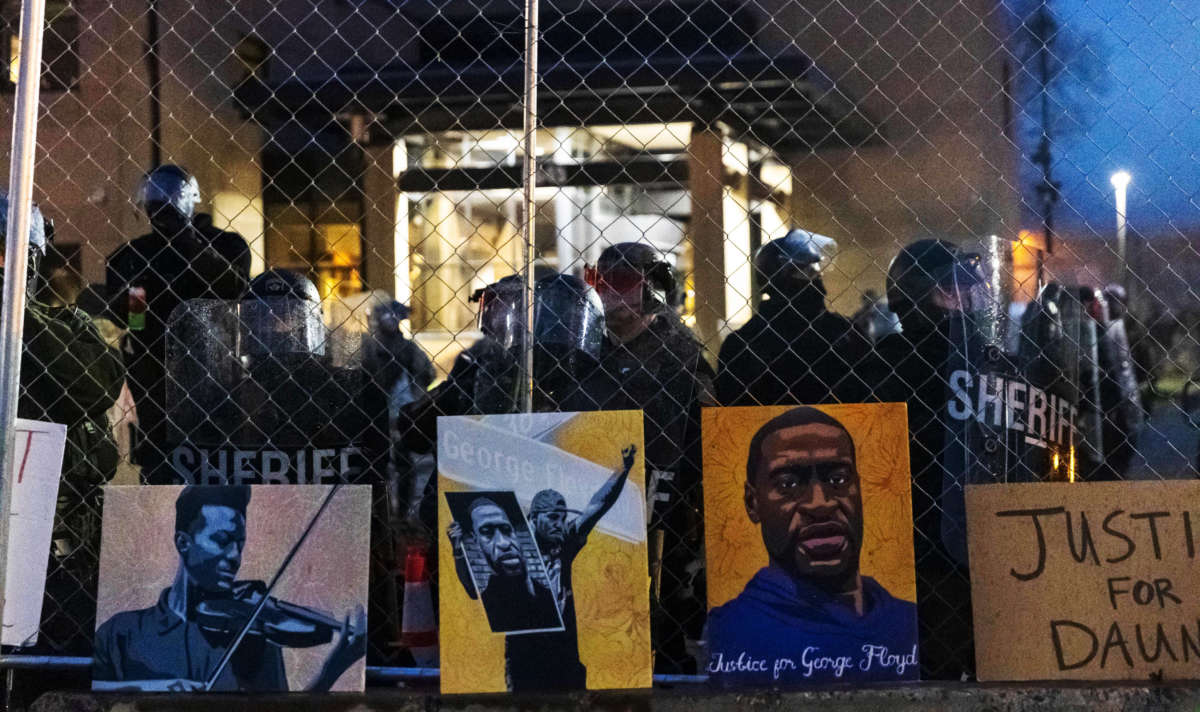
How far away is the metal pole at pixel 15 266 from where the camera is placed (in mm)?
3436

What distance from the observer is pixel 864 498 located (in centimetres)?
349

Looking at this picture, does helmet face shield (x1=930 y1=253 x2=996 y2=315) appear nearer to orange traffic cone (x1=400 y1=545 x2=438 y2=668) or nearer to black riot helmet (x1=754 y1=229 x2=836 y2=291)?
black riot helmet (x1=754 y1=229 x2=836 y2=291)

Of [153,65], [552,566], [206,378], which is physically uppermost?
[153,65]

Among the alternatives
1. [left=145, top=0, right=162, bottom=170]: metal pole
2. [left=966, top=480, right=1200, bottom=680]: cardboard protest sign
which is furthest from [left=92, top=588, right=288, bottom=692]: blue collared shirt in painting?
[left=145, top=0, right=162, bottom=170]: metal pole

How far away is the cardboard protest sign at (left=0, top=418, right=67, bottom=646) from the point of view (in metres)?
3.61

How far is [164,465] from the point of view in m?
4.29

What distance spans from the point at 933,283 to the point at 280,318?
2.22 m

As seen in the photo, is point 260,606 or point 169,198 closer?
point 260,606

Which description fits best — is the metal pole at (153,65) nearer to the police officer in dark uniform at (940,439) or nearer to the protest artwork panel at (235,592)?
the protest artwork panel at (235,592)

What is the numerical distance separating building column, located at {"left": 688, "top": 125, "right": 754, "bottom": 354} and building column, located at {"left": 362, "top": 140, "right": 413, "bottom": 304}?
122cm

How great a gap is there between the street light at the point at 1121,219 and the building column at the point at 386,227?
2903 mm

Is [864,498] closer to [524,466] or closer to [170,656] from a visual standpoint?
[524,466]

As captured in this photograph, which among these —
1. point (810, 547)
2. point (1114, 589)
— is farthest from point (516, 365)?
point (1114, 589)

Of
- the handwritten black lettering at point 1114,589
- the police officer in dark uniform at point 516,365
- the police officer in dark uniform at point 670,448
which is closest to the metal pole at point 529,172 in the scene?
the police officer in dark uniform at point 516,365
